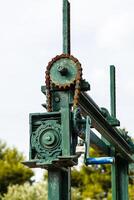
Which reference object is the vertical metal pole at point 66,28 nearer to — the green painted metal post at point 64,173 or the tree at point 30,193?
the green painted metal post at point 64,173

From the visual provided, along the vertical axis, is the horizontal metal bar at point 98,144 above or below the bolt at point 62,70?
below

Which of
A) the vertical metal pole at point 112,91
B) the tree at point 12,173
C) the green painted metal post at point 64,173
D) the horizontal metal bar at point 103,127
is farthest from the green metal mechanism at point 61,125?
the tree at point 12,173

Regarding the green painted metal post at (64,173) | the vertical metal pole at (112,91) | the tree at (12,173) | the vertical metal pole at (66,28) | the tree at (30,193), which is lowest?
the green painted metal post at (64,173)

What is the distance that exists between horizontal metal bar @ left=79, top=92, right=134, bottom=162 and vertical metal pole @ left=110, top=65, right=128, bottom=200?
6.3 inches

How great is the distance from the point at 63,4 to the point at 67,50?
41cm

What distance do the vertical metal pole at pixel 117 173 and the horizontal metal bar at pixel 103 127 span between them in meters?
0.16

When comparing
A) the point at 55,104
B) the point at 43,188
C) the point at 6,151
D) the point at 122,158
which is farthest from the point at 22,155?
the point at 55,104

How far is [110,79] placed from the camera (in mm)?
9758

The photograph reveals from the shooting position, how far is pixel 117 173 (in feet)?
33.8

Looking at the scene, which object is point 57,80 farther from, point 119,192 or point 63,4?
point 119,192

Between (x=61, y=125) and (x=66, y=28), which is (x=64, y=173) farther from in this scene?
(x=66, y=28)

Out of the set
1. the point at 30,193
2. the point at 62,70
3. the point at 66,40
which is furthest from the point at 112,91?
the point at 30,193

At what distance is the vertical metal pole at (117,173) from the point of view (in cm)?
983

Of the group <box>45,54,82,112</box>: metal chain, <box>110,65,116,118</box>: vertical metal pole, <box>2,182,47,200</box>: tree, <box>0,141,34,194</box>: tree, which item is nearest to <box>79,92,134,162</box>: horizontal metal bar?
<box>110,65,116,118</box>: vertical metal pole
